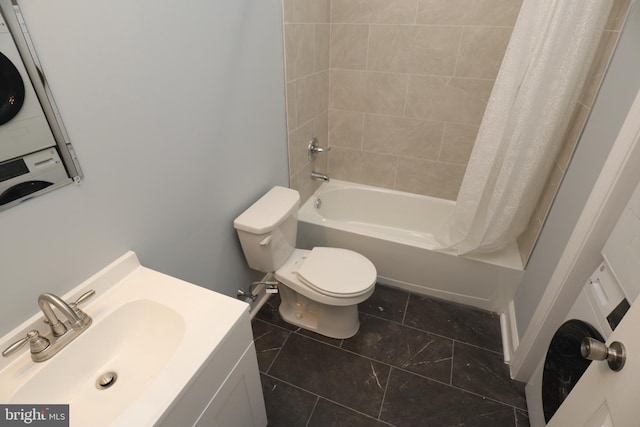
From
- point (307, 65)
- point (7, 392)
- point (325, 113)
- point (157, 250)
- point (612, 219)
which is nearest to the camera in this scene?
point (7, 392)

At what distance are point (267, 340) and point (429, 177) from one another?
58.7 inches

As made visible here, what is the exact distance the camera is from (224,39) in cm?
125

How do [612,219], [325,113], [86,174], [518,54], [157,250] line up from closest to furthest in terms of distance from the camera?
[86,174], [612,219], [157,250], [518,54], [325,113]

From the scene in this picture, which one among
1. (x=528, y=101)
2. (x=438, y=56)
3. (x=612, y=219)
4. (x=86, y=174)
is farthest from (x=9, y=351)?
(x=438, y=56)

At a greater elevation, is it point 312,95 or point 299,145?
point 312,95

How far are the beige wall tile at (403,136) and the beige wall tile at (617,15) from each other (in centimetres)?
93

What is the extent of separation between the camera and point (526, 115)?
4.60 feet

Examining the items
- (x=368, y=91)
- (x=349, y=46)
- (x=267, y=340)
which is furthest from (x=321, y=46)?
(x=267, y=340)

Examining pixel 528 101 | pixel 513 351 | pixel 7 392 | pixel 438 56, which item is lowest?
pixel 513 351

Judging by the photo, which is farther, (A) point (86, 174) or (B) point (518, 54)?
(B) point (518, 54)

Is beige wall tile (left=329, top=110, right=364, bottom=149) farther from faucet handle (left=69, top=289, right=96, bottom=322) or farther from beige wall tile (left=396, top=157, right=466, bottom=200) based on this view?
faucet handle (left=69, top=289, right=96, bottom=322)

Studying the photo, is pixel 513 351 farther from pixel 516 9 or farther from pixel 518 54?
pixel 516 9

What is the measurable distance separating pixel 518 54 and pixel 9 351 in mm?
1928

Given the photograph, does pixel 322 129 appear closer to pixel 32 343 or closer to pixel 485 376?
pixel 485 376
